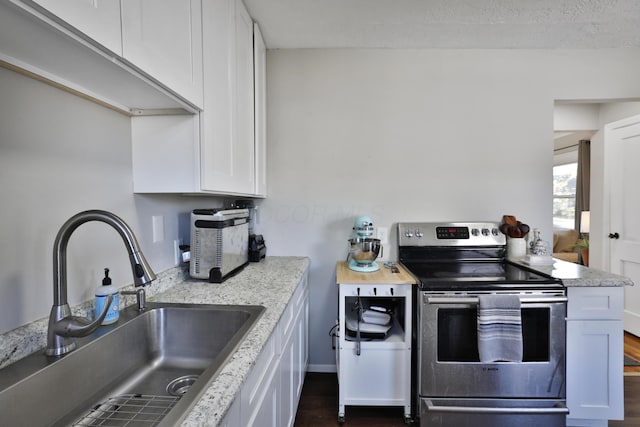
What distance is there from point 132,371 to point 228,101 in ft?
3.88

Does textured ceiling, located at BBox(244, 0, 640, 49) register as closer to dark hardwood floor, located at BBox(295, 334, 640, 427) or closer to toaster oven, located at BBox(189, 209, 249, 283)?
toaster oven, located at BBox(189, 209, 249, 283)

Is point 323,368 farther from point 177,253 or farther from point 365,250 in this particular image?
point 177,253

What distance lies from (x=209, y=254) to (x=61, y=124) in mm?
752

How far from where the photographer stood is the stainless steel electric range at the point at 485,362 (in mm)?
1495

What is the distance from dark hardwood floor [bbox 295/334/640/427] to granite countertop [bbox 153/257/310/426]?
0.88 metres

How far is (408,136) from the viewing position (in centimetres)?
214

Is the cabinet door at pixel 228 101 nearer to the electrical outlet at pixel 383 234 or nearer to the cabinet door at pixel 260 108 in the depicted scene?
the cabinet door at pixel 260 108

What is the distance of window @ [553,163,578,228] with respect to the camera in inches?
199

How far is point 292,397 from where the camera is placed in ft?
4.72

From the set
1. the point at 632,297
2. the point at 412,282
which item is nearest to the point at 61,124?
the point at 412,282

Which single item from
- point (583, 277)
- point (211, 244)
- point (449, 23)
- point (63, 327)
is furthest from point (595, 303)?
point (63, 327)

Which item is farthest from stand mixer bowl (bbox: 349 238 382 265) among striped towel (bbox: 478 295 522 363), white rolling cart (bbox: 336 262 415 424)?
striped towel (bbox: 478 295 522 363)

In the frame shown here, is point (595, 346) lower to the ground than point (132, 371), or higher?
lower

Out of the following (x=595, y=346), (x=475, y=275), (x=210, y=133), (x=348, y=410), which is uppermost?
(x=210, y=133)
